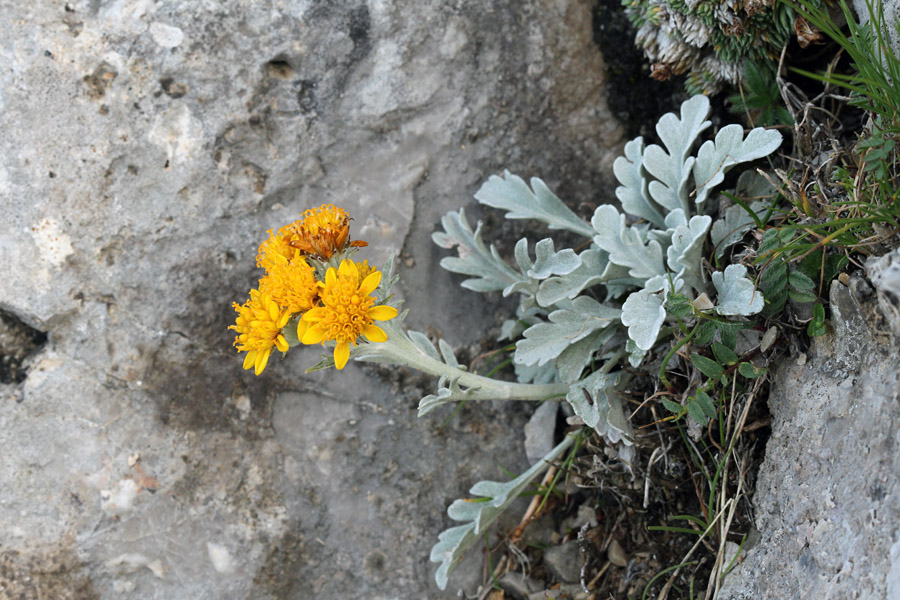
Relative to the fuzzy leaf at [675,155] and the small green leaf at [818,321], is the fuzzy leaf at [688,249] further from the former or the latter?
the small green leaf at [818,321]

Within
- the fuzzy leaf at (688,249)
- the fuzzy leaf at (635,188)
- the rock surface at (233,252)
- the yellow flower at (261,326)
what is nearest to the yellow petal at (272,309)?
the yellow flower at (261,326)

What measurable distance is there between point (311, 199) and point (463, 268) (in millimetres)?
644

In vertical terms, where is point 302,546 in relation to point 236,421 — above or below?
below

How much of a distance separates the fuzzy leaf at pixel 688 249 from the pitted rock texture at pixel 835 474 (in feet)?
1.38

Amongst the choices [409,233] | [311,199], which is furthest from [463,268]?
[311,199]

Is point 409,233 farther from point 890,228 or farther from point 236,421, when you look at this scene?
A: point 890,228

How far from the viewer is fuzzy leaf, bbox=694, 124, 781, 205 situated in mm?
2408

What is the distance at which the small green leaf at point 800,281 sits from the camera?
2100 mm

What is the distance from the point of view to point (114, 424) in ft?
8.75

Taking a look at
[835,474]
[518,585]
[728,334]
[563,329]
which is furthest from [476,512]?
[835,474]

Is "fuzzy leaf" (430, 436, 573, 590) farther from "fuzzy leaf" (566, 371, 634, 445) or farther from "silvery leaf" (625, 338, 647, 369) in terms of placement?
"silvery leaf" (625, 338, 647, 369)

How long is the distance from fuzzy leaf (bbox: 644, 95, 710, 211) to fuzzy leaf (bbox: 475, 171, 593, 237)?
0.32m

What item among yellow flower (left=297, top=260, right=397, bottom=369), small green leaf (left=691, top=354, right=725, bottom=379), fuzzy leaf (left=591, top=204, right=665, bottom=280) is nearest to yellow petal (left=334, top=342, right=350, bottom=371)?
yellow flower (left=297, top=260, right=397, bottom=369)

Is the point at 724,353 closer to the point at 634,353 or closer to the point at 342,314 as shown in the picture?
the point at 634,353
